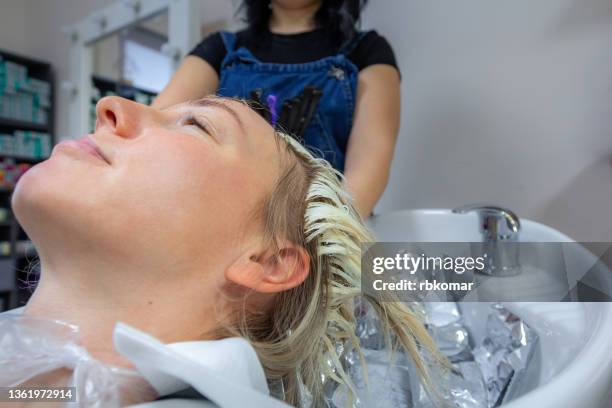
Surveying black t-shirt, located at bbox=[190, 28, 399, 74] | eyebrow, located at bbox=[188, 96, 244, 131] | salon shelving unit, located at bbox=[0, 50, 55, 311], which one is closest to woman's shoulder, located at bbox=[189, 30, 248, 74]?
black t-shirt, located at bbox=[190, 28, 399, 74]

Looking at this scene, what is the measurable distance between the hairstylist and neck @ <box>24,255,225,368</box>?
0.38m

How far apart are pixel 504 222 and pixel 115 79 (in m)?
1.54

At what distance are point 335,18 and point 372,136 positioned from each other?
344 millimetres

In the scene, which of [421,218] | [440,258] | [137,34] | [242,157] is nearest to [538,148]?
[421,218]

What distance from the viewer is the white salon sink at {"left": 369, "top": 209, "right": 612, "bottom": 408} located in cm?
29

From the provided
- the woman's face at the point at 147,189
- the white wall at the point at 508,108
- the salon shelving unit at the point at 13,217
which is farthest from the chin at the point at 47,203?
the salon shelving unit at the point at 13,217

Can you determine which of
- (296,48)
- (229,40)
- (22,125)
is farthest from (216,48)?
(22,125)

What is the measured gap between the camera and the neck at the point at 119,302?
1.24ft

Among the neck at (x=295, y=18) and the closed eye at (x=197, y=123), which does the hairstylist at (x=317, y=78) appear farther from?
the closed eye at (x=197, y=123)

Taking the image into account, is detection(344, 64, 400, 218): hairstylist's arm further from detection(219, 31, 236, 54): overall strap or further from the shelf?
the shelf

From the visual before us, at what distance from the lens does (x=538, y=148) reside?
2.81ft

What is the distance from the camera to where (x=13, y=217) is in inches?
79.2

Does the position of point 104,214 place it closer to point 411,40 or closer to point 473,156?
point 473,156

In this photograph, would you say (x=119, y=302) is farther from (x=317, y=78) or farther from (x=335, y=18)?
(x=335, y=18)
